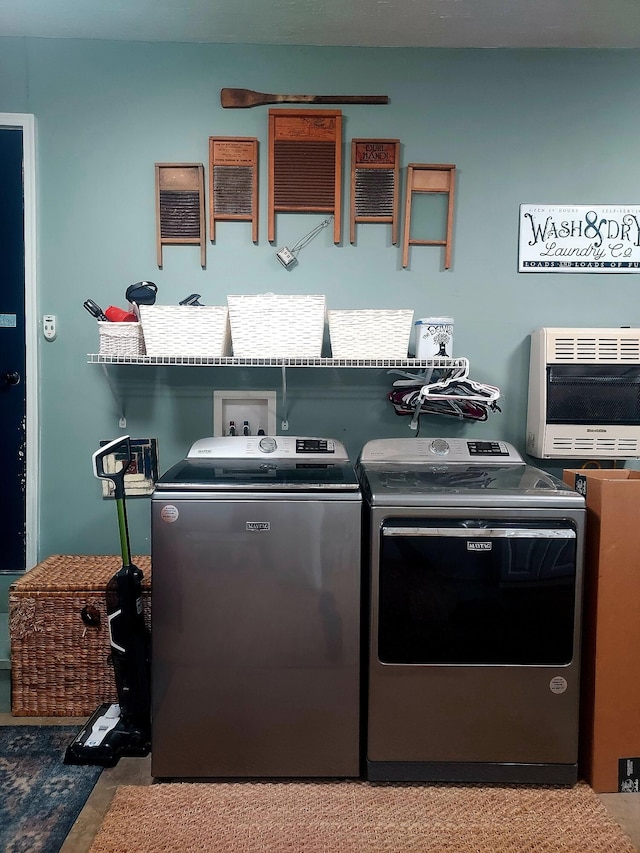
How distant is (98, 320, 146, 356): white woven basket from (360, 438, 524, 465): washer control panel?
1.00m

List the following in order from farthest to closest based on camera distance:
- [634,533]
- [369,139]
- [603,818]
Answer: [369,139] < [634,533] < [603,818]

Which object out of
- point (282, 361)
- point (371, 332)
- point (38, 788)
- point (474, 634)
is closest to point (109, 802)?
point (38, 788)

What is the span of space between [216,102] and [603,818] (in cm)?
294

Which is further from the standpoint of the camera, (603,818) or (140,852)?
(603,818)

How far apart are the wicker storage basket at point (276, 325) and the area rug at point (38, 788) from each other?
1.55m

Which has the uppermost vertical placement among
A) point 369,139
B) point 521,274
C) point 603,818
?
point 369,139

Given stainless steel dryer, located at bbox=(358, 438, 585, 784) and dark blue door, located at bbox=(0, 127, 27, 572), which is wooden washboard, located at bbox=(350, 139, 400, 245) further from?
dark blue door, located at bbox=(0, 127, 27, 572)

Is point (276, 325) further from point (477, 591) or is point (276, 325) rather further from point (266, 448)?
point (477, 591)

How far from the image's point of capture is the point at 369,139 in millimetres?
2477

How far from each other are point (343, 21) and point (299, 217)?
29.1 inches

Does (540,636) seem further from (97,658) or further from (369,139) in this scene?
(369,139)

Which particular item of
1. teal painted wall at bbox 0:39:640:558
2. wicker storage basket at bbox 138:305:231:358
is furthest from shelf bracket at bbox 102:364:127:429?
wicker storage basket at bbox 138:305:231:358

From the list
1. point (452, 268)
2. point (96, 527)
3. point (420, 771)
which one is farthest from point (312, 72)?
point (420, 771)

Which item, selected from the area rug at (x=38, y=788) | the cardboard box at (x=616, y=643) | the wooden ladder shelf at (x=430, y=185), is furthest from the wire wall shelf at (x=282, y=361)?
the area rug at (x=38, y=788)
